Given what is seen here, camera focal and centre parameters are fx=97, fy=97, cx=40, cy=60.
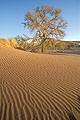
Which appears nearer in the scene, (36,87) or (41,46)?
(36,87)

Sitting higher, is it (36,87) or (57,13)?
(57,13)

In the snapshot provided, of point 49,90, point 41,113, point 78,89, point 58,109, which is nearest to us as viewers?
point 41,113

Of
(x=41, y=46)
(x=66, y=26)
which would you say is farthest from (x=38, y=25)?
(x=66, y=26)

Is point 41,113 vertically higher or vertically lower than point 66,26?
lower

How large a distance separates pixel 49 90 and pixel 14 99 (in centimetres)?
105

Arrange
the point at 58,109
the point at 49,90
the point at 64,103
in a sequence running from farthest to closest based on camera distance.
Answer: the point at 49,90 < the point at 64,103 < the point at 58,109

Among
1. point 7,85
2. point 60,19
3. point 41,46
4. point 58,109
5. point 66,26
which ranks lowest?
point 58,109

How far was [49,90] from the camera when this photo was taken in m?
2.92

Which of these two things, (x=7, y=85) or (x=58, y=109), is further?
(x=7, y=85)

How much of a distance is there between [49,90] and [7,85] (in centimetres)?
132

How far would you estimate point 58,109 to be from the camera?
218 cm

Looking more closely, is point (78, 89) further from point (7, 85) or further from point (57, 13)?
point (57, 13)

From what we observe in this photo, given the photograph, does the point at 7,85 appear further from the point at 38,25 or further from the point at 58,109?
the point at 38,25

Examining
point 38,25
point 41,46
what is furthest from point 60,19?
point 41,46
